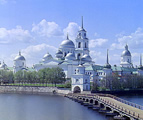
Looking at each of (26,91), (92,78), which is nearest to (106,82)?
(92,78)

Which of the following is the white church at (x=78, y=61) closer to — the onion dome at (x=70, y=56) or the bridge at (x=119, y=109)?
the onion dome at (x=70, y=56)

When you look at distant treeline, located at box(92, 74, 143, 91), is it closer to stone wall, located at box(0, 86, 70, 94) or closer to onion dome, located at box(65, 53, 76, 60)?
stone wall, located at box(0, 86, 70, 94)

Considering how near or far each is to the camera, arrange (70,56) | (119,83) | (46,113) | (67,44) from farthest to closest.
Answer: (67,44)
(70,56)
(119,83)
(46,113)

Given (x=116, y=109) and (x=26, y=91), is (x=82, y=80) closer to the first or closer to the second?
(x=26, y=91)

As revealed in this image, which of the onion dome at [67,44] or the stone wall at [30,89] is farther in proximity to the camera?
the onion dome at [67,44]

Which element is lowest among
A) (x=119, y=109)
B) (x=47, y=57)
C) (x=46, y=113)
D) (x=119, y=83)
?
(x=46, y=113)

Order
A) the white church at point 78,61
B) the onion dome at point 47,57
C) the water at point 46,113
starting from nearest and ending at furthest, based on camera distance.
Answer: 1. the water at point 46,113
2. the white church at point 78,61
3. the onion dome at point 47,57

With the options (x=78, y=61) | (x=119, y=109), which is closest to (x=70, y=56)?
(x=78, y=61)

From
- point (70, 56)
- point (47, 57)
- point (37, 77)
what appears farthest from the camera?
point (47, 57)

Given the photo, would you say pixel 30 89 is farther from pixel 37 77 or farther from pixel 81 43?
pixel 81 43

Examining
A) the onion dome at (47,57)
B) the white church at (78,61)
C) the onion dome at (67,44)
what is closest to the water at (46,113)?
the white church at (78,61)

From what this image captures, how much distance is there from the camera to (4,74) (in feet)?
379

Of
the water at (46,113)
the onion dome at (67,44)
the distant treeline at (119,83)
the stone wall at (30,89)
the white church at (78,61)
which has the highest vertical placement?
the onion dome at (67,44)

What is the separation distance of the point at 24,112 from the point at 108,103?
1449 cm
